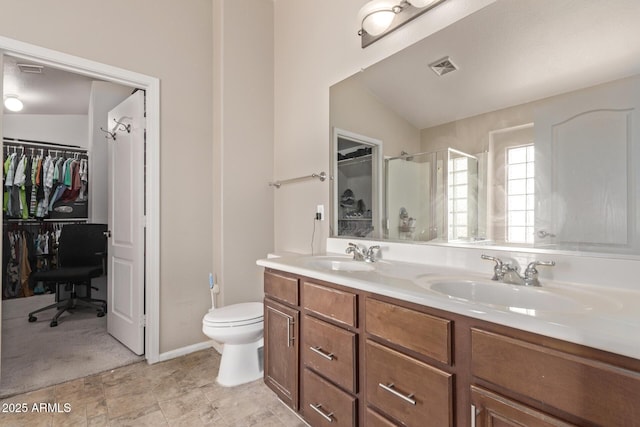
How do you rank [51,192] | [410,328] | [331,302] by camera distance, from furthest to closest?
[51,192], [331,302], [410,328]

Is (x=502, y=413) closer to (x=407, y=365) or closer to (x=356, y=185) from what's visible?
A: (x=407, y=365)

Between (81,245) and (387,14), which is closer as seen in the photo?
(387,14)

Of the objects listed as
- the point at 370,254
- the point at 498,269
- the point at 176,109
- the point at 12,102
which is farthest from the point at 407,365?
the point at 12,102

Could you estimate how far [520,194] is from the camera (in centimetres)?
127

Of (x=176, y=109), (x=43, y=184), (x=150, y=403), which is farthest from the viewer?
(x=43, y=184)

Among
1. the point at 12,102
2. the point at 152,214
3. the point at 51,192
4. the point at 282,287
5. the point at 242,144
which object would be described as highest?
the point at 12,102

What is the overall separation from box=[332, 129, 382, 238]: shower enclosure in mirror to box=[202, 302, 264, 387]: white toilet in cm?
84

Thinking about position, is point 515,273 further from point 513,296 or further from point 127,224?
point 127,224

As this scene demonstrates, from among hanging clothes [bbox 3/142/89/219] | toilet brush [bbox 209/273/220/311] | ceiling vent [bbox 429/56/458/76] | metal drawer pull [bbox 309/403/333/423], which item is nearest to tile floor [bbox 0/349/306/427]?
metal drawer pull [bbox 309/403/333/423]

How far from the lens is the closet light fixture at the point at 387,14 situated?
1.62 meters

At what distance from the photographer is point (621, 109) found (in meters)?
1.04

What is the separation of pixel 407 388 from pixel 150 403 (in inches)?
63.3

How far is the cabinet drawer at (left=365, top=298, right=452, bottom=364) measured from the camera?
95cm

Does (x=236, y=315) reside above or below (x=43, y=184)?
below
